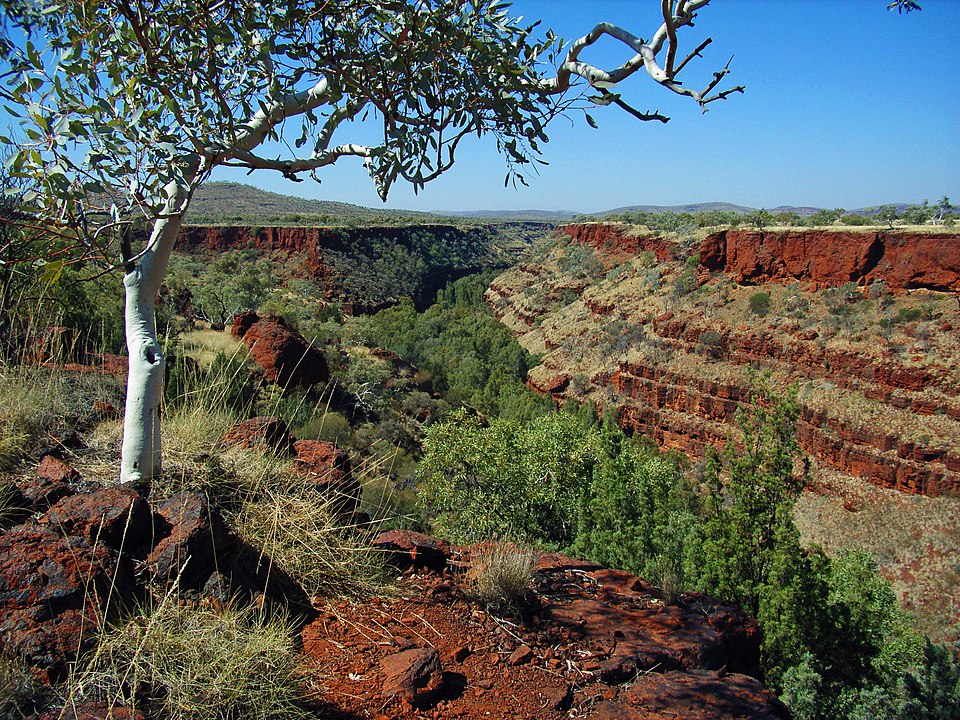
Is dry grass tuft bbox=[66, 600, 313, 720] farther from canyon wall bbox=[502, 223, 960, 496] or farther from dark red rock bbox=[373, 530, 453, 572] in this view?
canyon wall bbox=[502, 223, 960, 496]

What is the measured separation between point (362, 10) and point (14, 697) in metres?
3.31

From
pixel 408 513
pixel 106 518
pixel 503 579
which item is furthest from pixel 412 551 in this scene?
pixel 408 513

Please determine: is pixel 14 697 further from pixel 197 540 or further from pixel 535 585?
pixel 535 585

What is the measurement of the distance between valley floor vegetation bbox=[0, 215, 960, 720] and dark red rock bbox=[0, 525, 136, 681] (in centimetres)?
11

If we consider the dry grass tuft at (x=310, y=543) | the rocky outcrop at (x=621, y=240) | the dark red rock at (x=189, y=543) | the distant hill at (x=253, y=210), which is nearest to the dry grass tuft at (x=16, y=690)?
the dark red rock at (x=189, y=543)

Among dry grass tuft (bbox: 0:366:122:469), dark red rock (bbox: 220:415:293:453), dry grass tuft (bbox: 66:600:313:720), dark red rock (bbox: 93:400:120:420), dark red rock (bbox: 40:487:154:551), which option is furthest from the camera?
dark red rock (bbox: 93:400:120:420)

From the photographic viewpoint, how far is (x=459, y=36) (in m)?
3.11

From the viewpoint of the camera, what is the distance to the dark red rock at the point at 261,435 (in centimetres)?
417

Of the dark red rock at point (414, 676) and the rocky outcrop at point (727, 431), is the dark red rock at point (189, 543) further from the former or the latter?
the rocky outcrop at point (727, 431)

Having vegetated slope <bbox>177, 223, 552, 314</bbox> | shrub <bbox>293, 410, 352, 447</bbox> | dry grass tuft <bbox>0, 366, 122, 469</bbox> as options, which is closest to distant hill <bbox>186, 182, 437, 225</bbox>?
vegetated slope <bbox>177, 223, 552, 314</bbox>

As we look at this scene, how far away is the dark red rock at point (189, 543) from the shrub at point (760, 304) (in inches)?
1268

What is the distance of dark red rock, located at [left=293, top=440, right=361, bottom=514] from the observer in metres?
3.98

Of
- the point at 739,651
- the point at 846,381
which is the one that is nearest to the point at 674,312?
the point at 846,381

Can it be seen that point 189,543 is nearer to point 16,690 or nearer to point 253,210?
point 16,690
